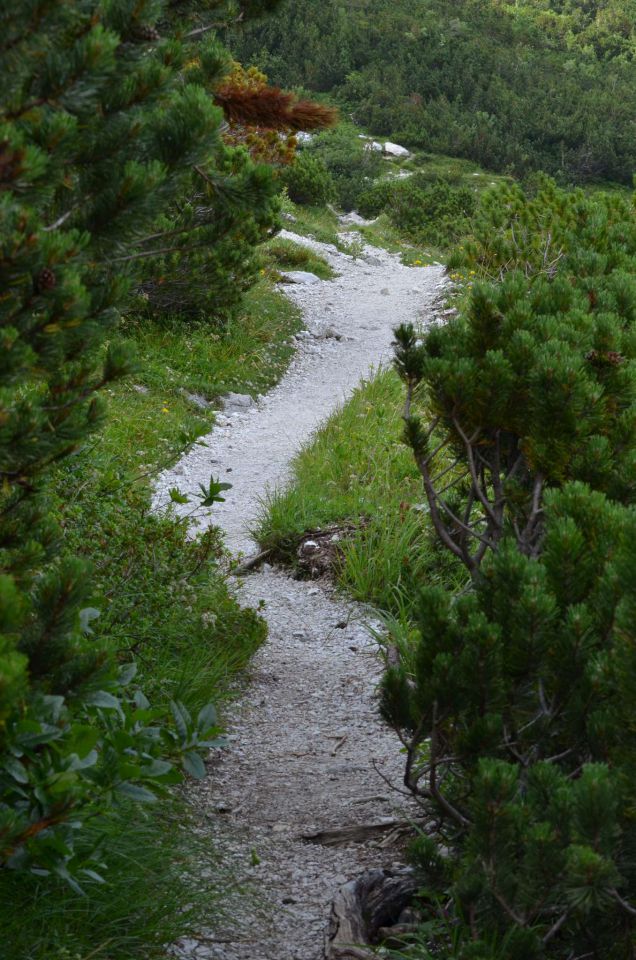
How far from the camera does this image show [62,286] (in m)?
1.86

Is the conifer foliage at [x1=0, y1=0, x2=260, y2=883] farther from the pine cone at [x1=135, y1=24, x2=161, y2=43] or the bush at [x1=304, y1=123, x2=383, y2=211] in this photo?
the bush at [x1=304, y1=123, x2=383, y2=211]

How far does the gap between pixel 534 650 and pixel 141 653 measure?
207cm

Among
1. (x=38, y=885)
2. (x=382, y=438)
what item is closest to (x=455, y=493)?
(x=38, y=885)

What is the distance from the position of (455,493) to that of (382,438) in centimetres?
391

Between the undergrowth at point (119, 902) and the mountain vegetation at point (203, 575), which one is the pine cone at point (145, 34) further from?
the undergrowth at point (119, 902)

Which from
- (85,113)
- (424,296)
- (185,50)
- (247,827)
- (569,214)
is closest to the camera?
(85,113)

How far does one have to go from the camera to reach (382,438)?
808 cm

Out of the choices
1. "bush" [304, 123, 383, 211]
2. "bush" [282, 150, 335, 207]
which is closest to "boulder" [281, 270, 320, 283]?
"bush" [282, 150, 335, 207]

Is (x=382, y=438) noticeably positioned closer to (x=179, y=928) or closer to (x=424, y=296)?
(x=179, y=928)

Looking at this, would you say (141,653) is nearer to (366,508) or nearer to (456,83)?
A: (366,508)

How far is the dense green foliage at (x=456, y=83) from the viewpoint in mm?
39906

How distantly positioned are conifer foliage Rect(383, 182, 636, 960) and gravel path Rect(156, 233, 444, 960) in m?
0.48

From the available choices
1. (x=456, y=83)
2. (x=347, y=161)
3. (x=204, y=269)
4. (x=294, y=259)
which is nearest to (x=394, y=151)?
(x=347, y=161)

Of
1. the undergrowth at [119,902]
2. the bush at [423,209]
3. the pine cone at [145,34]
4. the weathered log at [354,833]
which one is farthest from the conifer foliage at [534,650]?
the bush at [423,209]
